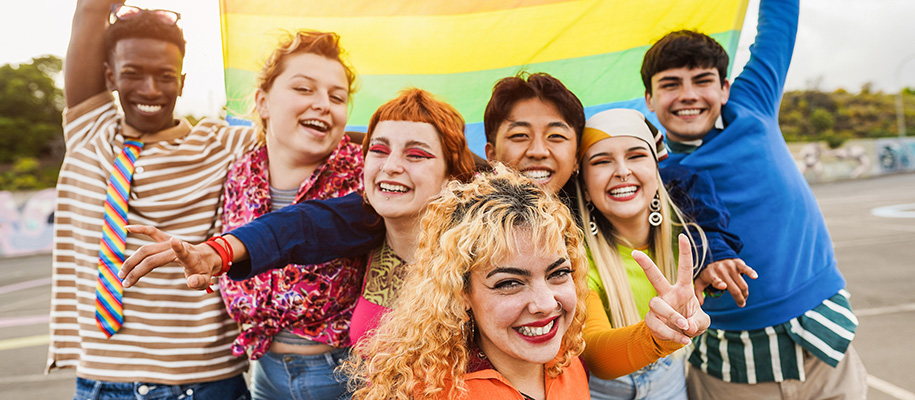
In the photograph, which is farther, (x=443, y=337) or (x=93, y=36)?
(x=93, y=36)

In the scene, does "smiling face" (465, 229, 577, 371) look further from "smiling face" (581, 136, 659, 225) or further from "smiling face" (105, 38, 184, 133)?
"smiling face" (105, 38, 184, 133)

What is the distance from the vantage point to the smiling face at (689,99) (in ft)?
7.65

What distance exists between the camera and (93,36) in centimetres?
231

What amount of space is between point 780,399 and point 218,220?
268 centimetres

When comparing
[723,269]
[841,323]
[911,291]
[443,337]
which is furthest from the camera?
[911,291]

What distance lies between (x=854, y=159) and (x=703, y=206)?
30901 mm

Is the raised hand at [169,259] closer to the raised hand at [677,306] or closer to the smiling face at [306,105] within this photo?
the smiling face at [306,105]

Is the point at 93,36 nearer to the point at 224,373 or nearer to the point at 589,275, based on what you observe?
the point at 224,373

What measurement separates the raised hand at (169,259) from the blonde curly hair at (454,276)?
60 cm

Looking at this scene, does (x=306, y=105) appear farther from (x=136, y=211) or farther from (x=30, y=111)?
(x=30, y=111)

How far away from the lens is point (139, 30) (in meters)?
2.29

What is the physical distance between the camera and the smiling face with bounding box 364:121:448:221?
1.98m

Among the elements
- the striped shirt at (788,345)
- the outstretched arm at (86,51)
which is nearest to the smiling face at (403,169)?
the outstretched arm at (86,51)

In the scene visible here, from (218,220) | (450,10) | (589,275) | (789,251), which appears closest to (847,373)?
(789,251)
